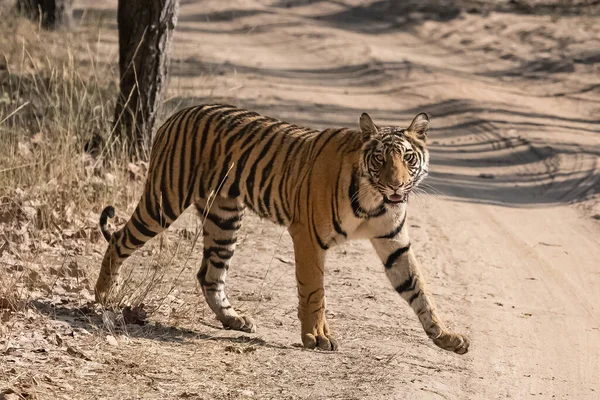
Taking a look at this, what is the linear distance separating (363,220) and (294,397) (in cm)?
106

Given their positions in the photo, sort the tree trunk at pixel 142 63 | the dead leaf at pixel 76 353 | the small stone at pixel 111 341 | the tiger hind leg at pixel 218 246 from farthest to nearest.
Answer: the tree trunk at pixel 142 63 < the tiger hind leg at pixel 218 246 < the small stone at pixel 111 341 < the dead leaf at pixel 76 353

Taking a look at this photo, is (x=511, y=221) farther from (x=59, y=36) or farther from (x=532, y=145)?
(x=59, y=36)

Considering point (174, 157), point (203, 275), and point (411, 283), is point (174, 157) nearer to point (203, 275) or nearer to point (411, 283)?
point (203, 275)

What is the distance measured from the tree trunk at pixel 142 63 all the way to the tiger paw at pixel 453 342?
380cm

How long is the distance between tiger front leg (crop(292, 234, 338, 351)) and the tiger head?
516 millimetres

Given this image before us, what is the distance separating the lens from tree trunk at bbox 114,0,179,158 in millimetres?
8500

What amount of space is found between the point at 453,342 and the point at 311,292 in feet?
2.68

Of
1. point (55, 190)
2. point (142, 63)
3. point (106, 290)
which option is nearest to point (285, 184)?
point (106, 290)

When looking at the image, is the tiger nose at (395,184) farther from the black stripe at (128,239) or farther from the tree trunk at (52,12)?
the tree trunk at (52,12)

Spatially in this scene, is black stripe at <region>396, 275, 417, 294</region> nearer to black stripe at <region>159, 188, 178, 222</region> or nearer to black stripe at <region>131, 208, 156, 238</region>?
black stripe at <region>159, 188, 178, 222</region>

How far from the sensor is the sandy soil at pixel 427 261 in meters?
5.42

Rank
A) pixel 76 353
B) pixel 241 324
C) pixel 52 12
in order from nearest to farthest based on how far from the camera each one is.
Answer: pixel 76 353 < pixel 241 324 < pixel 52 12

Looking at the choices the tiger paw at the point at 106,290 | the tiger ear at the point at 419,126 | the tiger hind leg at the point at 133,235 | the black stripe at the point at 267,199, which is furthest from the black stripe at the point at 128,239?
the tiger ear at the point at 419,126

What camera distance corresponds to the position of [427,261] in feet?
25.6
